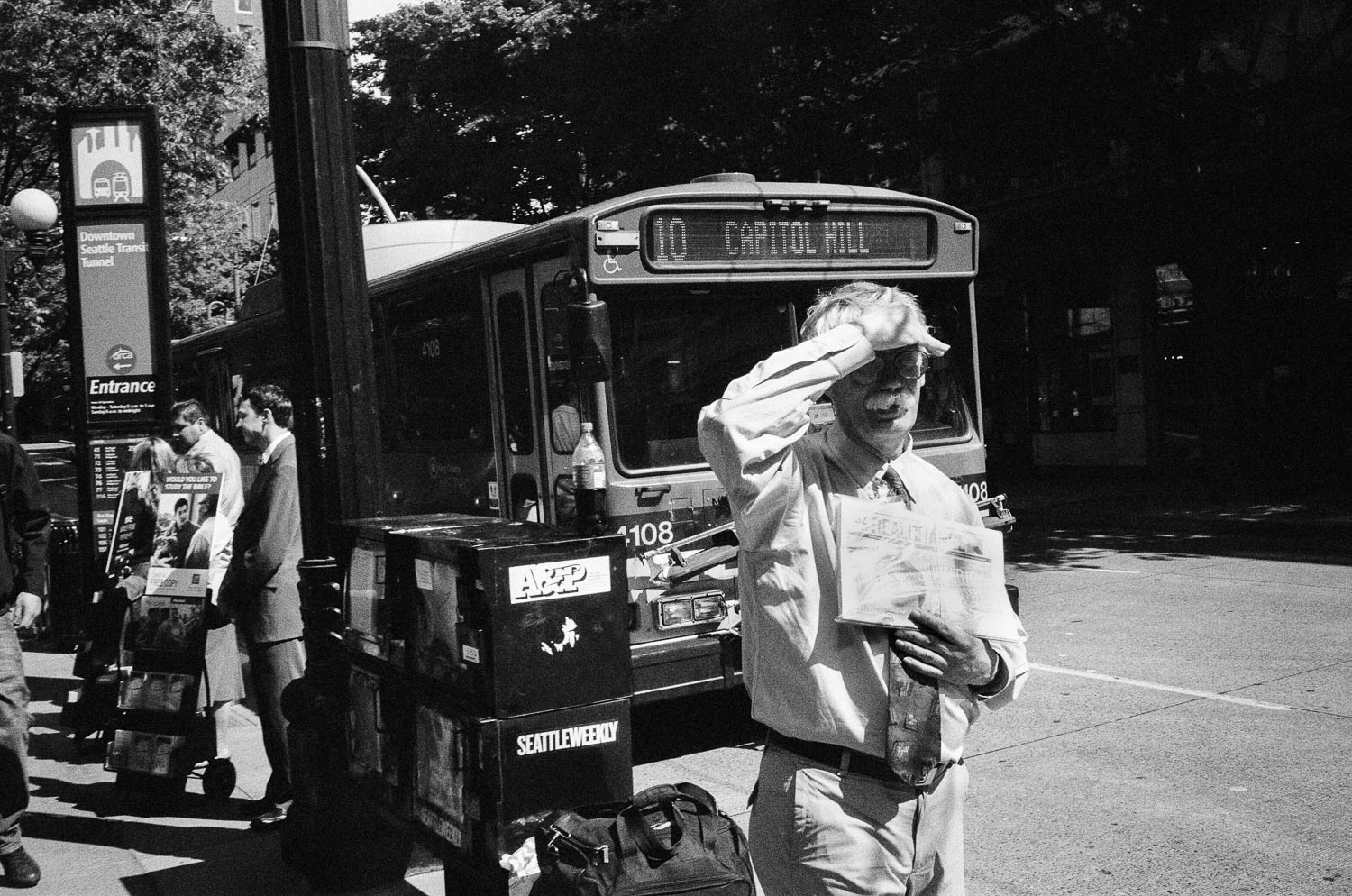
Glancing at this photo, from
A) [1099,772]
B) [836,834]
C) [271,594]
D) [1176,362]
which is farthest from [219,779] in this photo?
[1176,362]

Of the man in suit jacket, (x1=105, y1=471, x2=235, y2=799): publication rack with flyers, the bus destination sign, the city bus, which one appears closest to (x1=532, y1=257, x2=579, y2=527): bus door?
the city bus

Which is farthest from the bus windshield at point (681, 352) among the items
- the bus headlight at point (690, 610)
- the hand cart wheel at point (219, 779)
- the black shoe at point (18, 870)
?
the black shoe at point (18, 870)

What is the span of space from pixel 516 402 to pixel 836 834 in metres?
5.13

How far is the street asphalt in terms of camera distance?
476 centimetres

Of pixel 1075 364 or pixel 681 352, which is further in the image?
pixel 1075 364

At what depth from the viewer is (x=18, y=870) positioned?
5000mm

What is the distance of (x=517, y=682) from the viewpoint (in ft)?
11.1

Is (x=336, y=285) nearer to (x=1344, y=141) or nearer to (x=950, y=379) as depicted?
(x=950, y=379)

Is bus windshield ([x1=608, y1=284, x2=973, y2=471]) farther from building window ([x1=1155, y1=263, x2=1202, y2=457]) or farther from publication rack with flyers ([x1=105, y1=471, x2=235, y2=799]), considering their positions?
building window ([x1=1155, y1=263, x2=1202, y2=457])

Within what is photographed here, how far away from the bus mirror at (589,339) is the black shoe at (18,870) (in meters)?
3.12

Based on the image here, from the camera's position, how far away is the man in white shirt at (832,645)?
2.47 m

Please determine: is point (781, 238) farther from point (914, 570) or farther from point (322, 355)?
point (914, 570)

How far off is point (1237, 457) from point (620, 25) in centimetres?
1066

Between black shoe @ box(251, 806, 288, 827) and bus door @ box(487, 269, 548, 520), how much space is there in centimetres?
219
